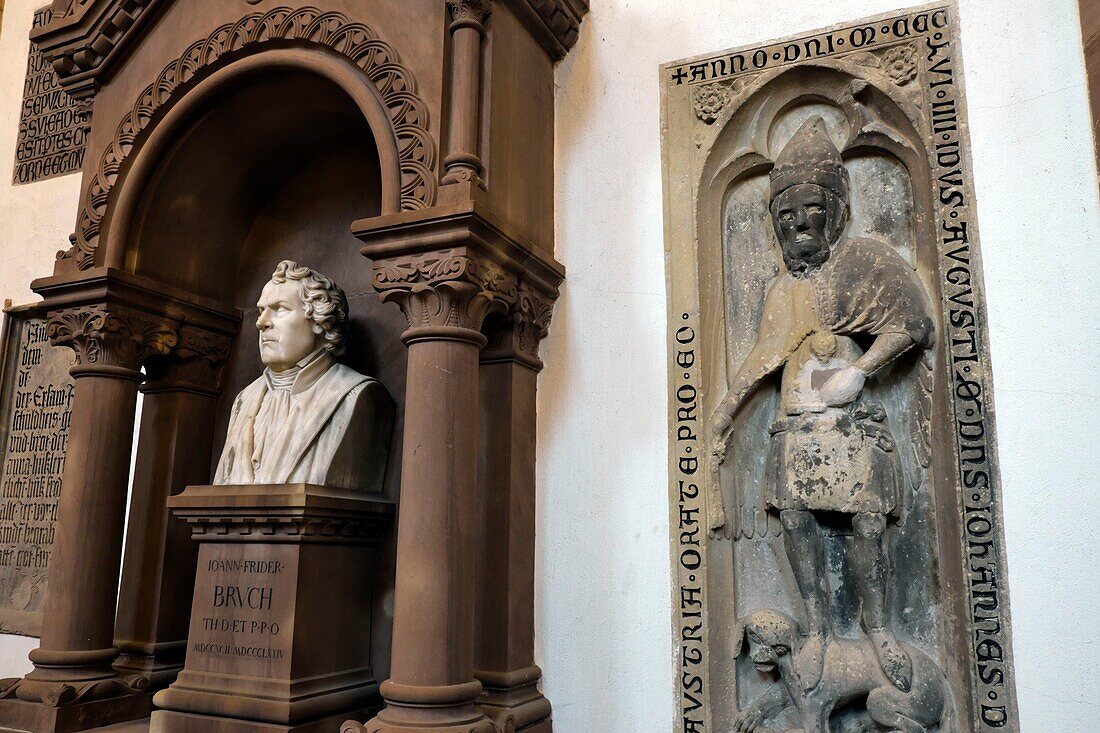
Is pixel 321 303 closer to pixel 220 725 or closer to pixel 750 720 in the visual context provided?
pixel 220 725

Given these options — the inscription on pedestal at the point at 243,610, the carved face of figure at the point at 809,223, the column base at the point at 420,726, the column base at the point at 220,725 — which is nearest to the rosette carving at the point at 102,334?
the inscription on pedestal at the point at 243,610

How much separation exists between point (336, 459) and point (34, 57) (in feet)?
12.2

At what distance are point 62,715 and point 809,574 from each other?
268 centimetres

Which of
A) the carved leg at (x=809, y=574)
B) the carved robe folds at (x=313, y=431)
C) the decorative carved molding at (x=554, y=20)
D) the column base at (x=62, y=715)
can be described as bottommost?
the column base at (x=62, y=715)

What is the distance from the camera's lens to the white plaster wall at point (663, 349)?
256cm

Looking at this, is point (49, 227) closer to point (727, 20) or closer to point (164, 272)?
point (164, 272)

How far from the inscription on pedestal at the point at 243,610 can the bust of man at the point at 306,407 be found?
305mm

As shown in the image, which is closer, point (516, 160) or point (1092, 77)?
point (1092, 77)

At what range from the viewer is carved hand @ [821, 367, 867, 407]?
2.79 meters

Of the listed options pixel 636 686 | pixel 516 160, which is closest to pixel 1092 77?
pixel 516 160

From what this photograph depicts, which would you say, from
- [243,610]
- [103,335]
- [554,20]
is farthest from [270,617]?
[554,20]

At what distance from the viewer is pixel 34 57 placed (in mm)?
5156

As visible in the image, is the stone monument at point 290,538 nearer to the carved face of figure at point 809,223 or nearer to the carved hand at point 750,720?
the carved hand at point 750,720

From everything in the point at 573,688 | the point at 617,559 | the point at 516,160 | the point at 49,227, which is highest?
the point at 49,227
